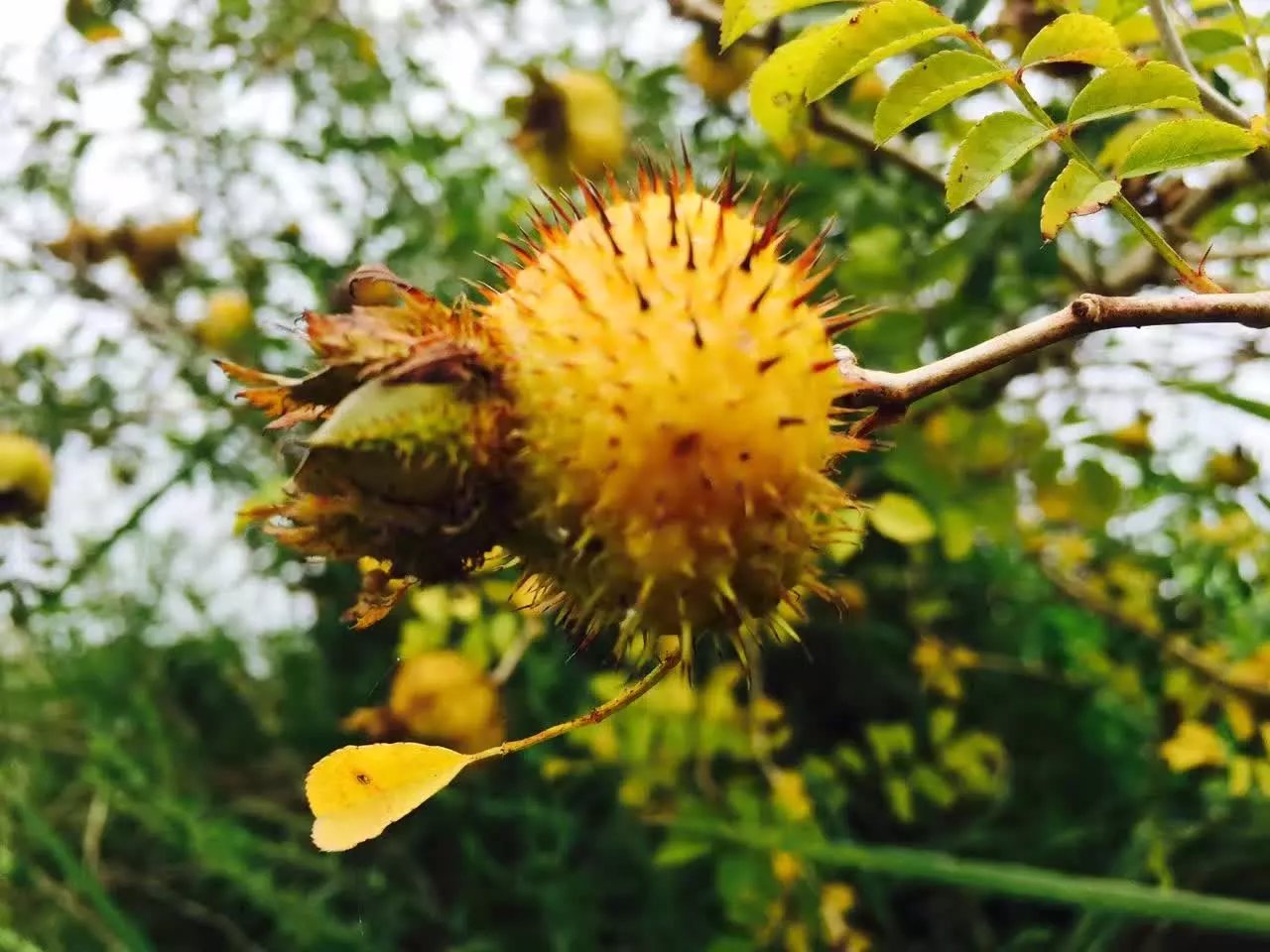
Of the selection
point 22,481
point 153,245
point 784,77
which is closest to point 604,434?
point 784,77

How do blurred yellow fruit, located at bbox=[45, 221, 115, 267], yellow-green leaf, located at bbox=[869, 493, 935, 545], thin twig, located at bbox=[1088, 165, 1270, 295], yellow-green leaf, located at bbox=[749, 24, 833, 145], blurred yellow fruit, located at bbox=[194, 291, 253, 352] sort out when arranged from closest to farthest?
1. yellow-green leaf, located at bbox=[749, 24, 833, 145]
2. thin twig, located at bbox=[1088, 165, 1270, 295]
3. yellow-green leaf, located at bbox=[869, 493, 935, 545]
4. blurred yellow fruit, located at bbox=[194, 291, 253, 352]
5. blurred yellow fruit, located at bbox=[45, 221, 115, 267]

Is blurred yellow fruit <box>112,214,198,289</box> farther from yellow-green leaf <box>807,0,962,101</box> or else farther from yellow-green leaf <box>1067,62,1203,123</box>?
yellow-green leaf <box>1067,62,1203,123</box>

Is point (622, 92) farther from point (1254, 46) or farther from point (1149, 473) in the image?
point (1254, 46)

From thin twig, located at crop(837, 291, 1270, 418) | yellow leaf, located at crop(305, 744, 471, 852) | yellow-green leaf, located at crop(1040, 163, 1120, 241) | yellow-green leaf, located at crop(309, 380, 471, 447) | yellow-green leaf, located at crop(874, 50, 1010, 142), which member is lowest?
yellow leaf, located at crop(305, 744, 471, 852)

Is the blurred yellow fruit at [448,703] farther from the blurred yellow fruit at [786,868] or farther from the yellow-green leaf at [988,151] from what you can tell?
the yellow-green leaf at [988,151]

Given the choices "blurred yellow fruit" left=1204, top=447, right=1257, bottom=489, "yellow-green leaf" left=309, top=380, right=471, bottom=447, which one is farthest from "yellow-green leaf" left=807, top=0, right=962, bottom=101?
"blurred yellow fruit" left=1204, top=447, right=1257, bottom=489

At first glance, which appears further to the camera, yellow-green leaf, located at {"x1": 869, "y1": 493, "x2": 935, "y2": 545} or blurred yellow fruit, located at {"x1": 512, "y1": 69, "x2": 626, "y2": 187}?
blurred yellow fruit, located at {"x1": 512, "y1": 69, "x2": 626, "y2": 187}

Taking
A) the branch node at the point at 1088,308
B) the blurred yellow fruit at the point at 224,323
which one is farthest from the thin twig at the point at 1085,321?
the blurred yellow fruit at the point at 224,323
